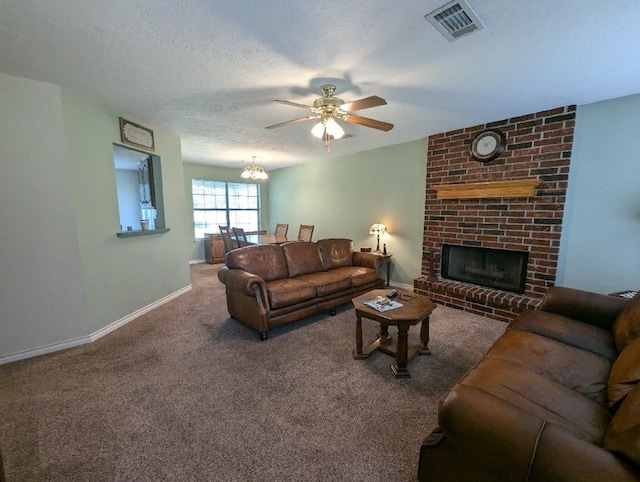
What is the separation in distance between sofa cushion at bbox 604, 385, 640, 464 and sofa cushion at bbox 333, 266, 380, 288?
273 cm

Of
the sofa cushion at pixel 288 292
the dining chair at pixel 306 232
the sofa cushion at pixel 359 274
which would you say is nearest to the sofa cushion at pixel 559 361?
the sofa cushion at pixel 288 292

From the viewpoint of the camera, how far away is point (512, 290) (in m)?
3.40

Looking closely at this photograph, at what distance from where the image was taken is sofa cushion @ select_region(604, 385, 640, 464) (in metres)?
0.79

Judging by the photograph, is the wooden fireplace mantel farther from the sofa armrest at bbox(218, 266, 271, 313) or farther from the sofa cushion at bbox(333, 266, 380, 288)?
the sofa armrest at bbox(218, 266, 271, 313)

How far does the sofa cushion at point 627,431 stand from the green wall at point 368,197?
11.3 feet

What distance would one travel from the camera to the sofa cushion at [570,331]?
1.69m

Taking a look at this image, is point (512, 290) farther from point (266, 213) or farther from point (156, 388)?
point (266, 213)

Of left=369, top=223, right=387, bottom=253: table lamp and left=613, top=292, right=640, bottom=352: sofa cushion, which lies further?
left=369, top=223, right=387, bottom=253: table lamp

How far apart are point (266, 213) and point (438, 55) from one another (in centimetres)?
634

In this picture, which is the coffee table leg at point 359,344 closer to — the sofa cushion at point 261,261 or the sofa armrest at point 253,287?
the sofa armrest at point 253,287

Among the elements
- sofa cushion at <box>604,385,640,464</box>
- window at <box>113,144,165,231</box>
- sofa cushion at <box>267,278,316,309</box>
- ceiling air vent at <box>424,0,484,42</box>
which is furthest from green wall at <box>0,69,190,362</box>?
sofa cushion at <box>604,385,640,464</box>

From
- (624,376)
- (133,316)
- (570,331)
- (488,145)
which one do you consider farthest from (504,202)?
(133,316)

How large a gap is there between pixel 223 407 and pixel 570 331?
242 cm

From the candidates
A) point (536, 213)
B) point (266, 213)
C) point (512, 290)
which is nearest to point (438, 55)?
point (536, 213)
